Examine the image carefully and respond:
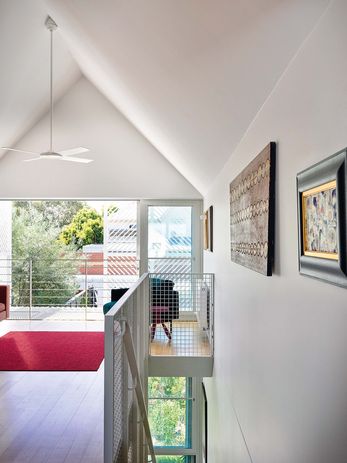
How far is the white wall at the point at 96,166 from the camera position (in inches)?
238

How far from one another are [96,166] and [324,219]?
5.30 metres

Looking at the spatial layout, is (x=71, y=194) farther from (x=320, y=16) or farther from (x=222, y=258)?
(x=320, y=16)

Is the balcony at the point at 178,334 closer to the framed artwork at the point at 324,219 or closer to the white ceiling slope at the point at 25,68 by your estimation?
the white ceiling slope at the point at 25,68

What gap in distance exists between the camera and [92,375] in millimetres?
4059

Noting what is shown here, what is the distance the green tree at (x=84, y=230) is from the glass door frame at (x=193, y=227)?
4.27 metres

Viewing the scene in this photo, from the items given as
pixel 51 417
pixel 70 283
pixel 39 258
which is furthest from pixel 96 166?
pixel 51 417

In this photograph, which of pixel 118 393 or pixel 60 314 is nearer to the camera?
pixel 118 393

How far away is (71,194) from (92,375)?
297cm

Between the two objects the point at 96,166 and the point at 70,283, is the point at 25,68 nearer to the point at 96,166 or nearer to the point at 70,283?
the point at 96,166

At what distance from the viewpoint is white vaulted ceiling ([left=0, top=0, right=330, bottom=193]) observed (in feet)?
4.32

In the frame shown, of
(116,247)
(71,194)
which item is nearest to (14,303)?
(116,247)

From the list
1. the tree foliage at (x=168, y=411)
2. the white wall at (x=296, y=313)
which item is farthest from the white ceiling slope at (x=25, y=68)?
the tree foliage at (x=168, y=411)

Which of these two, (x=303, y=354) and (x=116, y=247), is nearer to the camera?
(x=303, y=354)

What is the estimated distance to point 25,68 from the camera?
175 inches
